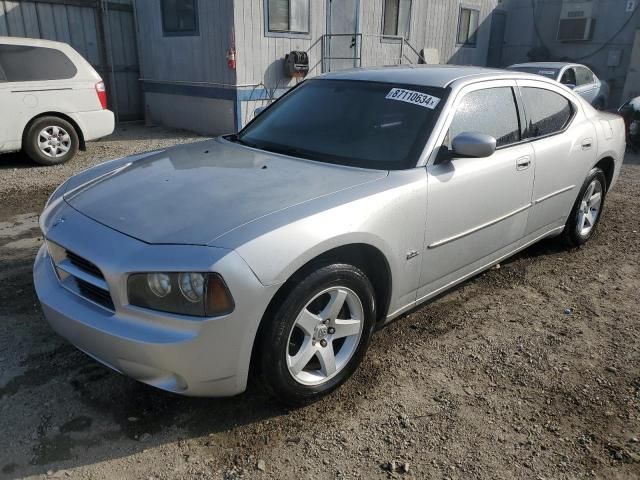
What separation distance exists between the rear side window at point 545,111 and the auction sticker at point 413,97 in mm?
1054

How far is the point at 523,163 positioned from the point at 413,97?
0.98 metres

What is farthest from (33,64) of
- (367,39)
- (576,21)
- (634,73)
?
(576,21)

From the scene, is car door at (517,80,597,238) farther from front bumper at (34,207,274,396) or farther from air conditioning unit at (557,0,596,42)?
air conditioning unit at (557,0,596,42)

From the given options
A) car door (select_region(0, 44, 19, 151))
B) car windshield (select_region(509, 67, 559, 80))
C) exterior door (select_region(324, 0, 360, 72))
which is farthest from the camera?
car windshield (select_region(509, 67, 559, 80))

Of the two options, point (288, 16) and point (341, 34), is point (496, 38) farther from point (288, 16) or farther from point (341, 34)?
point (288, 16)

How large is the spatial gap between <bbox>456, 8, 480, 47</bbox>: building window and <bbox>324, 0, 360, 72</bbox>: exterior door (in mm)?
5237

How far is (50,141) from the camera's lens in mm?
8047

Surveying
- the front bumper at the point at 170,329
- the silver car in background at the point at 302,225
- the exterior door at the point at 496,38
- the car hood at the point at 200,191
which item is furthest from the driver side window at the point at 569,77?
the front bumper at the point at 170,329

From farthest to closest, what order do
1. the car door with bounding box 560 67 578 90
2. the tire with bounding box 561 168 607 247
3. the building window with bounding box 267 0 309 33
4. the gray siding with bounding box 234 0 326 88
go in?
the car door with bounding box 560 67 578 90 → the building window with bounding box 267 0 309 33 → the gray siding with bounding box 234 0 326 88 → the tire with bounding box 561 168 607 247

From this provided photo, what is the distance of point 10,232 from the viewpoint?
5.35m

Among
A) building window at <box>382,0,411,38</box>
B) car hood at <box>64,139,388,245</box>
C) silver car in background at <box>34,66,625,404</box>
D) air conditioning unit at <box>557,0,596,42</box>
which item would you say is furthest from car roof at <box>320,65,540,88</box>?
air conditioning unit at <box>557,0,596,42</box>

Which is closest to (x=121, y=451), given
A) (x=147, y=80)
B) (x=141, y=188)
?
(x=141, y=188)

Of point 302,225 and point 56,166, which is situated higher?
point 302,225

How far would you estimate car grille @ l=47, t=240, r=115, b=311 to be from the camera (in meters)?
2.54
